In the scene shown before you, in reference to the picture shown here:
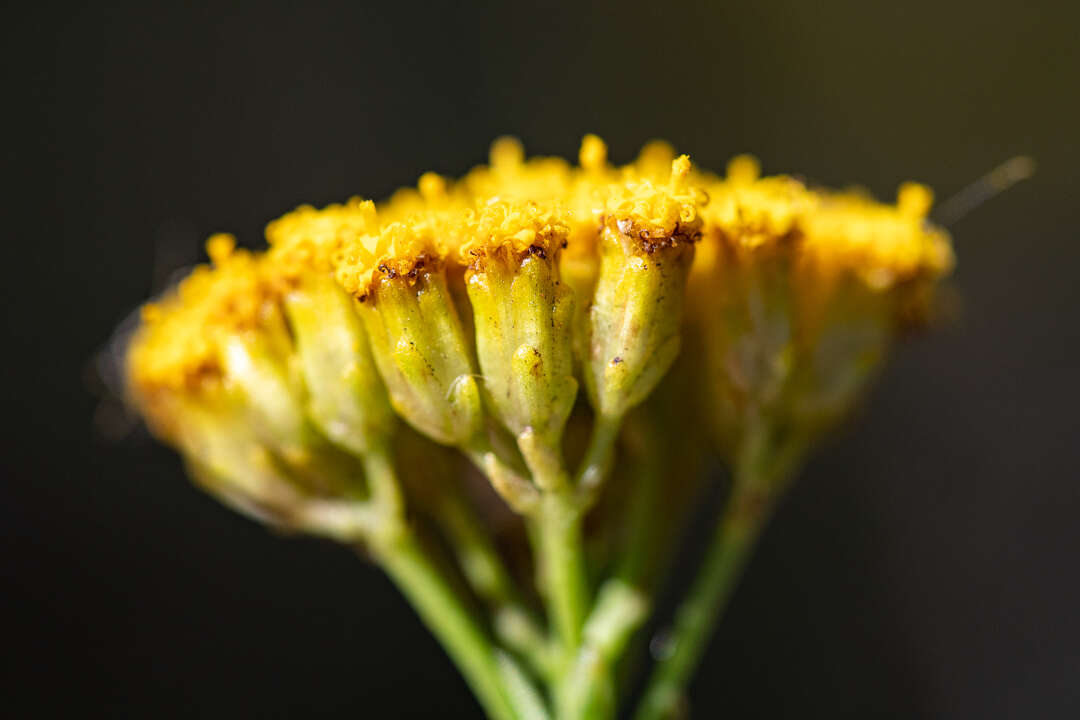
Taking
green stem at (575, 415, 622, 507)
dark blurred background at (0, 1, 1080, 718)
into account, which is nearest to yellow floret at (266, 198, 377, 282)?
green stem at (575, 415, 622, 507)

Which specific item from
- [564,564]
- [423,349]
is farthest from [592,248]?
[564,564]

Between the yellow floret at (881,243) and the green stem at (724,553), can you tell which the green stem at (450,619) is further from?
the yellow floret at (881,243)

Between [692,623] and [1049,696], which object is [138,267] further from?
[1049,696]

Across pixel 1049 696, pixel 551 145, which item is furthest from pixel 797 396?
pixel 551 145

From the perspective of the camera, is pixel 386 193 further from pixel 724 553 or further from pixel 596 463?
pixel 596 463

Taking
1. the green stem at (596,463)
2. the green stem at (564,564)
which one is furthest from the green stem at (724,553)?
the green stem at (596,463)
